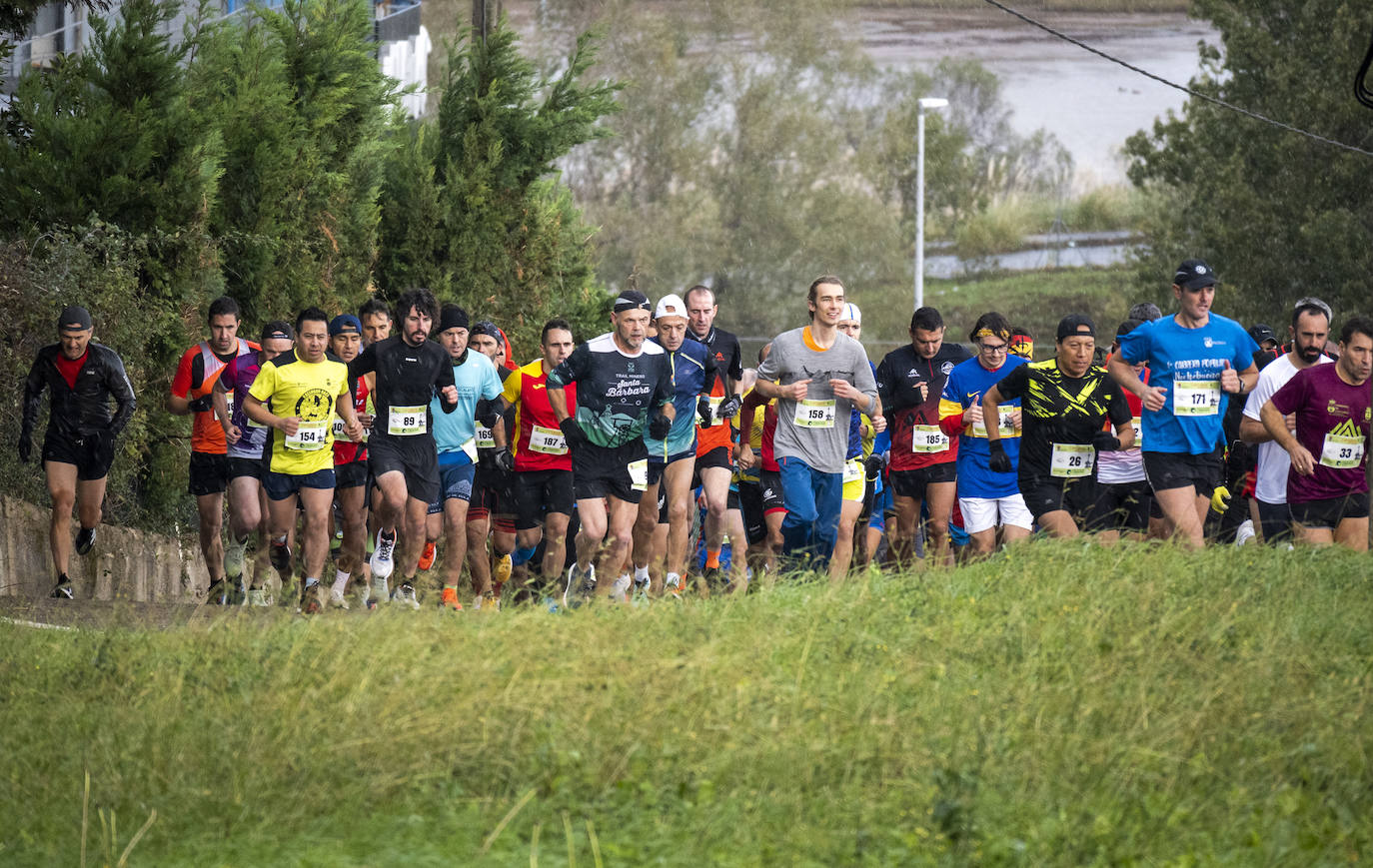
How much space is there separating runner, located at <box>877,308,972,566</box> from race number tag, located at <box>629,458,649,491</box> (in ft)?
7.50

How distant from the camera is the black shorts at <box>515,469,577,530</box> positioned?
12.3 meters

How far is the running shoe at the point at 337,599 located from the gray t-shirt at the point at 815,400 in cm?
329

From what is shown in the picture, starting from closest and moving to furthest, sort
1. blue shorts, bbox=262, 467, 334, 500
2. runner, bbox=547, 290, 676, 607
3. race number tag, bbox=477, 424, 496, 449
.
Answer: runner, bbox=547, 290, 676, 607, blue shorts, bbox=262, 467, 334, 500, race number tag, bbox=477, 424, 496, 449

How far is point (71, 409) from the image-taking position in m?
11.7

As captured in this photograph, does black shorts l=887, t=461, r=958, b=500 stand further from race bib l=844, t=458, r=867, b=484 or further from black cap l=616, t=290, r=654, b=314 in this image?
black cap l=616, t=290, r=654, b=314

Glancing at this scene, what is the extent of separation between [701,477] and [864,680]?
5.75 metres

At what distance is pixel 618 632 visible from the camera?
7398 mm

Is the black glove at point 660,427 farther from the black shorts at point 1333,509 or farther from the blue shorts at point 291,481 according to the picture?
the black shorts at point 1333,509

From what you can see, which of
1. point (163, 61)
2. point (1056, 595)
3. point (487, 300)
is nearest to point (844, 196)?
point (487, 300)

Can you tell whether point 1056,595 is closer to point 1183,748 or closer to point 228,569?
point 1183,748

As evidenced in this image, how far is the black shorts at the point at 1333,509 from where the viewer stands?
10250 millimetres

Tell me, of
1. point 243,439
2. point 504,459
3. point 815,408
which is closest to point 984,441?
point 815,408

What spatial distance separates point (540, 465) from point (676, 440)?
53.0 inches

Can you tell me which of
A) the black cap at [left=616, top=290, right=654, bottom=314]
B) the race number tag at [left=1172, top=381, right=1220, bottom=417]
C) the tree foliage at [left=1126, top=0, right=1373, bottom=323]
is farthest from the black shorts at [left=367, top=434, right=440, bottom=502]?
the tree foliage at [left=1126, top=0, right=1373, bottom=323]
